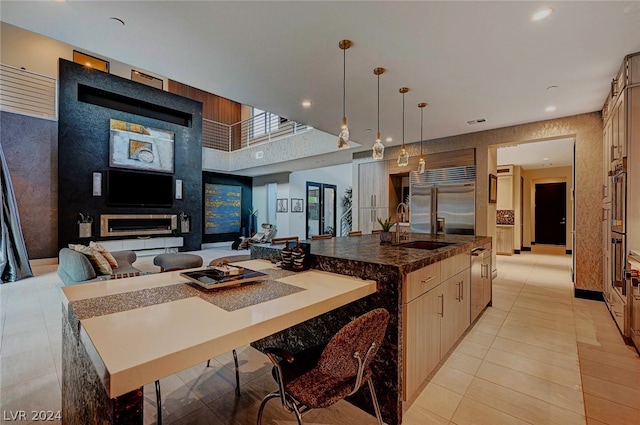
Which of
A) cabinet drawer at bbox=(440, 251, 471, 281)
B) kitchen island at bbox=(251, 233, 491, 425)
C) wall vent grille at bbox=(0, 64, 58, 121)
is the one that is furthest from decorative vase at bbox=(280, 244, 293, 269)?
wall vent grille at bbox=(0, 64, 58, 121)

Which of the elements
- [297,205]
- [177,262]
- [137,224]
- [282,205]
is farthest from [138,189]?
[297,205]

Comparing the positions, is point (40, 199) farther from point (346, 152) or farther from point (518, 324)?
point (518, 324)

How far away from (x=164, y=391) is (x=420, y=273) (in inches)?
78.7

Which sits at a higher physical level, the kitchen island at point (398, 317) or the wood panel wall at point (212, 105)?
the wood panel wall at point (212, 105)

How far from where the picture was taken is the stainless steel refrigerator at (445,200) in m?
5.34

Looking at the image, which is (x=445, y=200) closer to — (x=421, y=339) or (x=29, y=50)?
(x=421, y=339)

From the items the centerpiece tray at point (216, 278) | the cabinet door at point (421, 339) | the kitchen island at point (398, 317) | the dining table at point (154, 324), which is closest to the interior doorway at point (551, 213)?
the kitchen island at point (398, 317)

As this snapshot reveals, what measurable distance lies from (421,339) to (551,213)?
10206 millimetres

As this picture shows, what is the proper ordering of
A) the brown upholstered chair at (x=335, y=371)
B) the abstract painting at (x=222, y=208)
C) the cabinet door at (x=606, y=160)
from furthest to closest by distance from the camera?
the abstract painting at (x=222, y=208)
the cabinet door at (x=606, y=160)
the brown upholstered chair at (x=335, y=371)

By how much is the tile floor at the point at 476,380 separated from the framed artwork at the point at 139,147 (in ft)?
Answer: 14.7

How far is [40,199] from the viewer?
244 inches

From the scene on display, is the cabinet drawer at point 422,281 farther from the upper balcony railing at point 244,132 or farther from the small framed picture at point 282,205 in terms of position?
the small framed picture at point 282,205

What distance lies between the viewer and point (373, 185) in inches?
268

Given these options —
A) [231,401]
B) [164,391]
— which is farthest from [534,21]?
[164,391]
